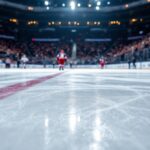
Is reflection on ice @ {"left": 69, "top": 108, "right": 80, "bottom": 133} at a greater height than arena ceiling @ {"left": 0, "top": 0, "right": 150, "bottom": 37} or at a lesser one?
lesser

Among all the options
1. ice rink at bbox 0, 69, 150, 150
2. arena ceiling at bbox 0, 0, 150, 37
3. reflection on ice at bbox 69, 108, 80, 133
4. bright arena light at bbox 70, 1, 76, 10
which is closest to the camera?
ice rink at bbox 0, 69, 150, 150

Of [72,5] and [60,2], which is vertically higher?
[60,2]

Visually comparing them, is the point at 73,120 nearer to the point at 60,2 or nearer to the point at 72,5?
the point at 60,2

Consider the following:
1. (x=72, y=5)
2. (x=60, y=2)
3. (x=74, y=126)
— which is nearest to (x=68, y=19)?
(x=72, y=5)

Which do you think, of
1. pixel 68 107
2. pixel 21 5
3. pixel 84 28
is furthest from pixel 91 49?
pixel 68 107

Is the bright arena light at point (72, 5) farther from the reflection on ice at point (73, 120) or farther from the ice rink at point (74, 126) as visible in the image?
the reflection on ice at point (73, 120)

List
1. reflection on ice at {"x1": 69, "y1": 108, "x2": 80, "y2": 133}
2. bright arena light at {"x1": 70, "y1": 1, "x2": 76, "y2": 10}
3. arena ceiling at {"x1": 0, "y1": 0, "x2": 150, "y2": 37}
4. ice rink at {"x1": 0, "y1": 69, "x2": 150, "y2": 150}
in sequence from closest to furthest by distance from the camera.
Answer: ice rink at {"x1": 0, "y1": 69, "x2": 150, "y2": 150}, reflection on ice at {"x1": 69, "y1": 108, "x2": 80, "y2": 133}, arena ceiling at {"x1": 0, "y1": 0, "x2": 150, "y2": 37}, bright arena light at {"x1": 70, "y1": 1, "x2": 76, "y2": 10}

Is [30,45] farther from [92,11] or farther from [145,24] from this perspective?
[145,24]

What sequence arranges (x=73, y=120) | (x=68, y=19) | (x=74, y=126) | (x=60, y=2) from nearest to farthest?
(x=74, y=126)
(x=73, y=120)
(x=60, y=2)
(x=68, y=19)

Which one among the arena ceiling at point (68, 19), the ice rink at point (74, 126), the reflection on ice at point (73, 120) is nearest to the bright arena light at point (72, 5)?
the arena ceiling at point (68, 19)

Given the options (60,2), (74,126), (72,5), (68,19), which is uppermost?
(60,2)

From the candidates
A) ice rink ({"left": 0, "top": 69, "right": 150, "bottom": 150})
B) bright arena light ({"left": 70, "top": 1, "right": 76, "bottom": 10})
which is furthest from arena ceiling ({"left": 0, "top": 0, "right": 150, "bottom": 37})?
ice rink ({"left": 0, "top": 69, "right": 150, "bottom": 150})

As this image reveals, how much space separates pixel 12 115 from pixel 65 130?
646 mm

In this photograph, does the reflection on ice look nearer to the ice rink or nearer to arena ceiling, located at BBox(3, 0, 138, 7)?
the ice rink
